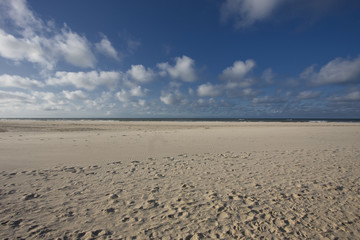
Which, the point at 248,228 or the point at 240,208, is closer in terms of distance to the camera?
the point at 248,228

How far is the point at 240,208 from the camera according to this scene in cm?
419

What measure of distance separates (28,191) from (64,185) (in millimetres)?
902

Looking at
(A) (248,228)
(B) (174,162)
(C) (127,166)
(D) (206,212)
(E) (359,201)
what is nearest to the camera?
(A) (248,228)

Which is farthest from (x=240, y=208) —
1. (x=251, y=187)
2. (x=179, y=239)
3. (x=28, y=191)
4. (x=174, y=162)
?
(x=28, y=191)

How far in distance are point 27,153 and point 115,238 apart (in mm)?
10023

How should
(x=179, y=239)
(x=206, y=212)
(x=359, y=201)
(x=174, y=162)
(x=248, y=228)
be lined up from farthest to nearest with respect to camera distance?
1. (x=174, y=162)
2. (x=359, y=201)
3. (x=206, y=212)
4. (x=248, y=228)
5. (x=179, y=239)

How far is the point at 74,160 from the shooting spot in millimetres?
8453

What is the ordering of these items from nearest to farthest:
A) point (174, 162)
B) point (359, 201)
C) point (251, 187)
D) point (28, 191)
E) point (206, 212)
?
point (206, 212)
point (359, 201)
point (28, 191)
point (251, 187)
point (174, 162)

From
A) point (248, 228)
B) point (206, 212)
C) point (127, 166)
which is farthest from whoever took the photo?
point (127, 166)

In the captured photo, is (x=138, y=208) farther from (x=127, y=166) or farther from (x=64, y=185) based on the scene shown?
(x=127, y=166)

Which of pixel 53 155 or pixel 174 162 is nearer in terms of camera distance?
pixel 174 162

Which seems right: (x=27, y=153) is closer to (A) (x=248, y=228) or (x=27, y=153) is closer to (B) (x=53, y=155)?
(B) (x=53, y=155)

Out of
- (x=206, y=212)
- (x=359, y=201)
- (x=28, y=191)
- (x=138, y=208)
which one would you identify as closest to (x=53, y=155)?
(x=28, y=191)

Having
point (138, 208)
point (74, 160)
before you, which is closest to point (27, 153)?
point (74, 160)
